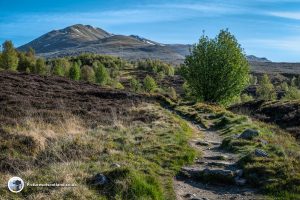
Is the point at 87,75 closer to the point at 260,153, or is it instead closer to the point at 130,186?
the point at 260,153

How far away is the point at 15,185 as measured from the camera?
10.4m

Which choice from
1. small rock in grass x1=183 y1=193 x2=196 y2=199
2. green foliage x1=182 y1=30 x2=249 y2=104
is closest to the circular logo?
small rock in grass x1=183 y1=193 x2=196 y2=199

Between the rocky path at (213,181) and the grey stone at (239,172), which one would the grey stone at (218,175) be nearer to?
the rocky path at (213,181)

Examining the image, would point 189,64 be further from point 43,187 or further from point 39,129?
point 43,187

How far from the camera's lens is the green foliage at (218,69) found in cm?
4906

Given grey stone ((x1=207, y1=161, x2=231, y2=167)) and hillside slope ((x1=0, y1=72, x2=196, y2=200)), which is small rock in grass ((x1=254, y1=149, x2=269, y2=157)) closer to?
grey stone ((x1=207, y1=161, x2=231, y2=167))

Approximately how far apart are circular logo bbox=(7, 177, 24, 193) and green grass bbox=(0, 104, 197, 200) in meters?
0.13

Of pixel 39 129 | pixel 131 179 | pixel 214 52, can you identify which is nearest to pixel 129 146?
pixel 39 129

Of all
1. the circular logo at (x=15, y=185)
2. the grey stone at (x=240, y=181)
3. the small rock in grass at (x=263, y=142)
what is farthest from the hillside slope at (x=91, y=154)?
the small rock in grass at (x=263, y=142)

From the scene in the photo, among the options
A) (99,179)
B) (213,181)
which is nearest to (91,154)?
(99,179)

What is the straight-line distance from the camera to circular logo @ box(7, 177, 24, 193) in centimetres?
1017

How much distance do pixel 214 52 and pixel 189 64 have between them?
377cm

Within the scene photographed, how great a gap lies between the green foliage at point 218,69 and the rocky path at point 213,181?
33868mm

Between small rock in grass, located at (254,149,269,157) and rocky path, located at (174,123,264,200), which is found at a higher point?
small rock in grass, located at (254,149,269,157)
